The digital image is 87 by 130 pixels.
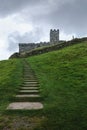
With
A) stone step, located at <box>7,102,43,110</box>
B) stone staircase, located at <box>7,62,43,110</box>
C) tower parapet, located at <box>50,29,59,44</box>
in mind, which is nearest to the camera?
stone step, located at <box>7,102,43,110</box>

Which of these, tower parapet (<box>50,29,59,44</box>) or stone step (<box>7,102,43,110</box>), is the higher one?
tower parapet (<box>50,29,59,44</box>)

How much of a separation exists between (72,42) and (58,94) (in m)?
73.7

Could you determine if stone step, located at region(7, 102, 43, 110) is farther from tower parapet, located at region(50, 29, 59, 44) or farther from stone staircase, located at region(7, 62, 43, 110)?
tower parapet, located at region(50, 29, 59, 44)

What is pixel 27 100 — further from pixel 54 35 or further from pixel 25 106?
pixel 54 35

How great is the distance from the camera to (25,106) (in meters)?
20.8

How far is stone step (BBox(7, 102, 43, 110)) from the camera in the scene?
2011 centimetres

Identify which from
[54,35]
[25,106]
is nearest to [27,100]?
[25,106]

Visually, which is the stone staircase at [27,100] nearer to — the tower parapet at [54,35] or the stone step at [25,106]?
the stone step at [25,106]

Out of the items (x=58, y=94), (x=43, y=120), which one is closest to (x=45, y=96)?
(x=58, y=94)

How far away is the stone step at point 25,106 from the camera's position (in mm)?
20109

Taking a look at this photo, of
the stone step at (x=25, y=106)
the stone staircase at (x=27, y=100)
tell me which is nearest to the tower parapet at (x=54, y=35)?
the stone staircase at (x=27, y=100)

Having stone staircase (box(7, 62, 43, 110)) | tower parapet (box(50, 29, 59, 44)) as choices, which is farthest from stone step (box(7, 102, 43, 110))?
tower parapet (box(50, 29, 59, 44))

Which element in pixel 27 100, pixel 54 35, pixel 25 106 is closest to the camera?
pixel 25 106

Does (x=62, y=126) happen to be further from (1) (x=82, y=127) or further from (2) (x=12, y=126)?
(2) (x=12, y=126)
